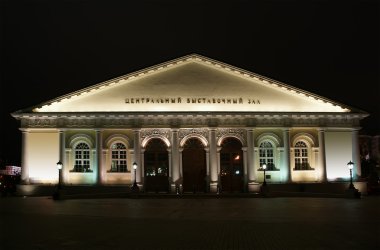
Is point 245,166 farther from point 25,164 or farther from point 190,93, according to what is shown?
point 25,164

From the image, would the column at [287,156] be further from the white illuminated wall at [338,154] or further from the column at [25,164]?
the column at [25,164]

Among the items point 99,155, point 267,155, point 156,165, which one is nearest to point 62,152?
point 99,155

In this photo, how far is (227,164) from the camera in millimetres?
43188

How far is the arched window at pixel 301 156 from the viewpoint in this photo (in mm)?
Answer: 43188

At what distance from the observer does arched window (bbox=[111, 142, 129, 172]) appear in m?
42.1

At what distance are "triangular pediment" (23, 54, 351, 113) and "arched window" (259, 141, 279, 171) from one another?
3.12m

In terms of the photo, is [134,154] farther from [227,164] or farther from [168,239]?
[168,239]

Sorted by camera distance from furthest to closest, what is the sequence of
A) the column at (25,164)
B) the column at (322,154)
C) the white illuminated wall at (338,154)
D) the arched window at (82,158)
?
the white illuminated wall at (338,154) < the column at (322,154) < the arched window at (82,158) < the column at (25,164)

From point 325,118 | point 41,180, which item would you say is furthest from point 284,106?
point 41,180

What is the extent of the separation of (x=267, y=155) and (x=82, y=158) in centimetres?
1579

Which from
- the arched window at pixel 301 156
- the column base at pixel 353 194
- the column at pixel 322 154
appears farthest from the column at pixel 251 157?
the column base at pixel 353 194

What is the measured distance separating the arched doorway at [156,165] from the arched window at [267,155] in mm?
8183

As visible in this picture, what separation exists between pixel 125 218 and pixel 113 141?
881 inches

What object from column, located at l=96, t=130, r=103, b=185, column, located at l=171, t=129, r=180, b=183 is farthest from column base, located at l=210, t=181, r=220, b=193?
column, located at l=96, t=130, r=103, b=185
